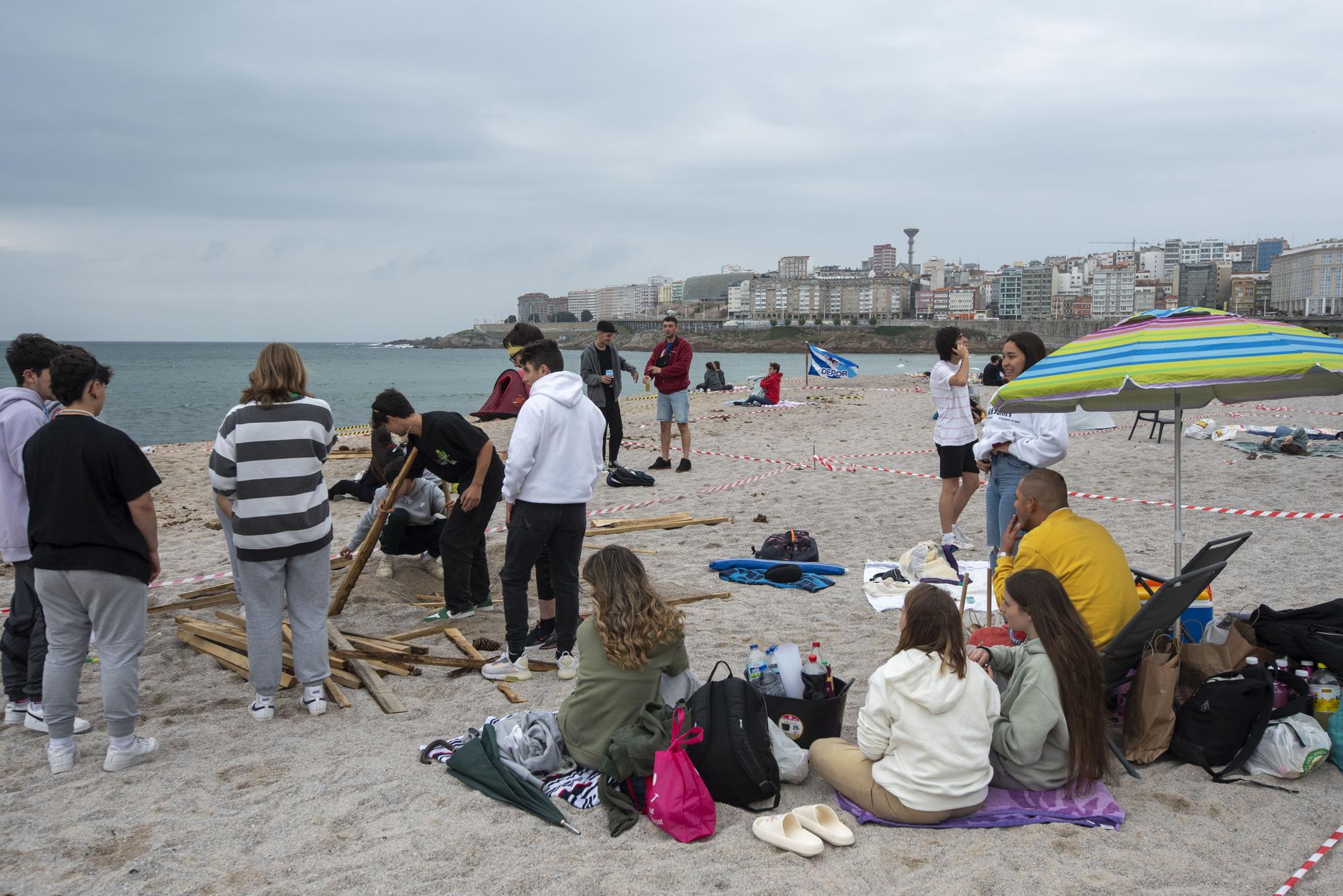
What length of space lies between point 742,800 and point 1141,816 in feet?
5.22

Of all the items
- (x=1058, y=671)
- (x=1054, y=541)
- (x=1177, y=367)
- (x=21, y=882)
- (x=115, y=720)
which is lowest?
(x=21, y=882)

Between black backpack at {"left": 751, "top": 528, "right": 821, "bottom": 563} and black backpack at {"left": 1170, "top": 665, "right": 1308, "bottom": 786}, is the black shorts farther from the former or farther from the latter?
black backpack at {"left": 1170, "top": 665, "right": 1308, "bottom": 786}

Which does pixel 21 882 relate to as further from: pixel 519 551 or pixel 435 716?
pixel 519 551

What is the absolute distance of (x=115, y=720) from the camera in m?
4.02

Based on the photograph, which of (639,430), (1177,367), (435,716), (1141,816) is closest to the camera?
(1141,816)

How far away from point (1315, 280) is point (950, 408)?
6404 inches

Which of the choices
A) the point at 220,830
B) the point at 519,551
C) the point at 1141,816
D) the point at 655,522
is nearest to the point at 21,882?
the point at 220,830

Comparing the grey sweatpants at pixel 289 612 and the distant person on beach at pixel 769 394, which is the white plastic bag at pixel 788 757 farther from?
the distant person on beach at pixel 769 394

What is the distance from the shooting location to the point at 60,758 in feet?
13.3

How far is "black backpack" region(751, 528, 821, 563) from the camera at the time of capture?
7.49 m

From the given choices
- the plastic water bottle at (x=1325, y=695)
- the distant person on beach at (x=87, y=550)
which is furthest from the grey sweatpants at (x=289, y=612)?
the plastic water bottle at (x=1325, y=695)

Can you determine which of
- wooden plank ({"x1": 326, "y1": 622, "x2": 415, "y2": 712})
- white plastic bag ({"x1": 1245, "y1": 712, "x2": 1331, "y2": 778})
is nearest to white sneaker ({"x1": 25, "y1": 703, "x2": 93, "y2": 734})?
wooden plank ({"x1": 326, "y1": 622, "x2": 415, "y2": 712})

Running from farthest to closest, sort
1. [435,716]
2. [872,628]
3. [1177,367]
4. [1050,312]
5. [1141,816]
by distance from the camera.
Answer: [1050,312] → [872,628] → [435,716] → [1177,367] → [1141,816]

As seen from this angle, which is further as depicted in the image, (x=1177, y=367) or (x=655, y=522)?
(x=655, y=522)
